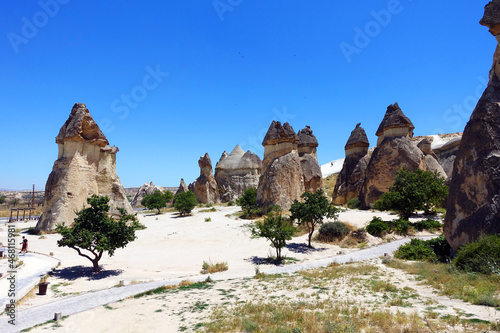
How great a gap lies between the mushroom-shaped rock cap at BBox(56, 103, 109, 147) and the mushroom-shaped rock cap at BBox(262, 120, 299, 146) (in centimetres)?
1287

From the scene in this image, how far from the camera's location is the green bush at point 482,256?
7.50m

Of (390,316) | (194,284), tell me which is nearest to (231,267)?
(194,284)

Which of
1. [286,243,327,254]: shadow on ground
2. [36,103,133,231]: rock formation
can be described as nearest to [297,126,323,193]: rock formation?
[286,243,327,254]: shadow on ground

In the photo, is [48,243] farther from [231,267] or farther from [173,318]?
[173,318]

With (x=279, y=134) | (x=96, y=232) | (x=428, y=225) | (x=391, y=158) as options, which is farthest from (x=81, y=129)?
(x=428, y=225)

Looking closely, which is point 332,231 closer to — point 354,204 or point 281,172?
point 281,172

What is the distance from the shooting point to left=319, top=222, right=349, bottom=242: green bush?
53.0 feet

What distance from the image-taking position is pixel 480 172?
354 inches

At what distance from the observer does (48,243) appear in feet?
55.4

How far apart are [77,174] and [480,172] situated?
22457mm

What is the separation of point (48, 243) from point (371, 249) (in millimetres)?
16703

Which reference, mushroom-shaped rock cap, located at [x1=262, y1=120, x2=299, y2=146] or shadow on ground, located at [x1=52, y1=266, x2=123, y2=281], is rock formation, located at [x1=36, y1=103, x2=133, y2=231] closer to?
shadow on ground, located at [x1=52, y1=266, x2=123, y2=281]

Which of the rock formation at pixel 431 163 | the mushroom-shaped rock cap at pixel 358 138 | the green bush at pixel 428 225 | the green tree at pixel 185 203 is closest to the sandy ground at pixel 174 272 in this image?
the green bush at pixel 428 225

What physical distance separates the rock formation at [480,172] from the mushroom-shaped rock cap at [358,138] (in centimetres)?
2089
